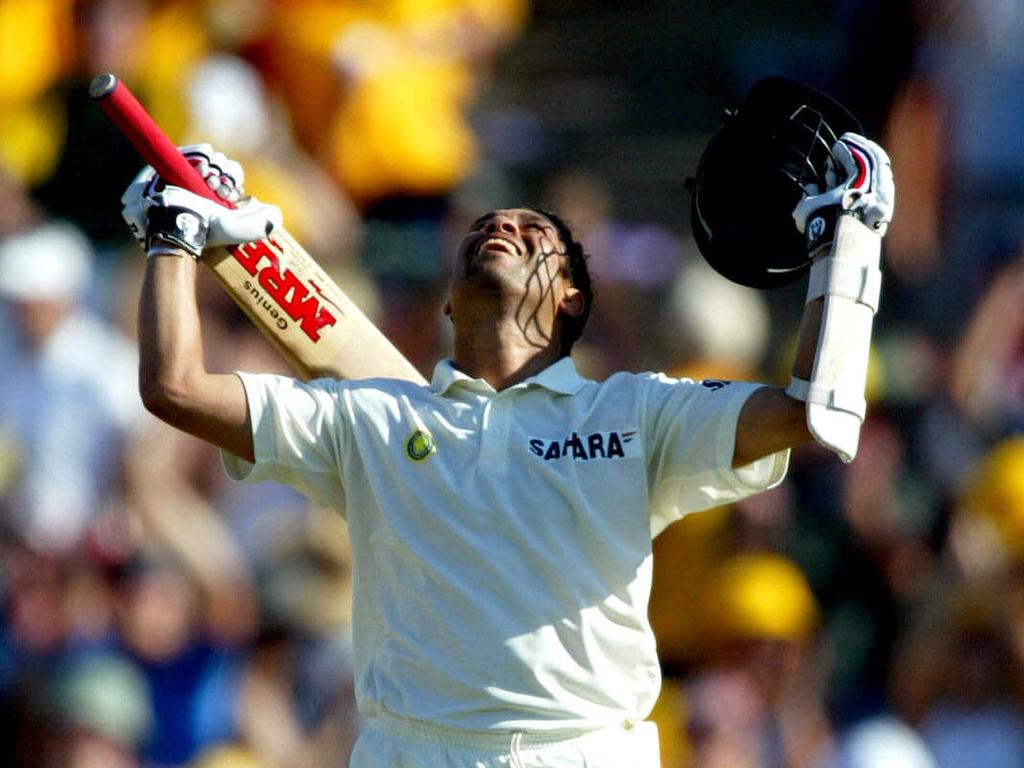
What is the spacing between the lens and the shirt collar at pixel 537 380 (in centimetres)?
361

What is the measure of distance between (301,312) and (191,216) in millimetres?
537

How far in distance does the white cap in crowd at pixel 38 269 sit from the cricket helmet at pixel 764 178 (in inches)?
131

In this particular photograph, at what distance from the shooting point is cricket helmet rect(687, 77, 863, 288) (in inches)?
145

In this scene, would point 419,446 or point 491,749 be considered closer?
point 491,749

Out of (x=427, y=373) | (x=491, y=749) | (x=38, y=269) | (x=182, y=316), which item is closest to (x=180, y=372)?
(x=182, y=316)

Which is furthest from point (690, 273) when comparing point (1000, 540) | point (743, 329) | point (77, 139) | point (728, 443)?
point (728, 443)

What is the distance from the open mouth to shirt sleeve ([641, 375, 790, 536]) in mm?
392

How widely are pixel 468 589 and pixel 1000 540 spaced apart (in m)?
3.09

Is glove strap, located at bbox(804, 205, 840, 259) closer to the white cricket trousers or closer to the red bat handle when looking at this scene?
the white cricket trousers

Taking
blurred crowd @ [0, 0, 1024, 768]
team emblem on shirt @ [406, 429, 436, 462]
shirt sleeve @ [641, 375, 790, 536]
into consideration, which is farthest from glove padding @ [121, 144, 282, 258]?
blurred crowd @ [0, 0, 1024, 768]

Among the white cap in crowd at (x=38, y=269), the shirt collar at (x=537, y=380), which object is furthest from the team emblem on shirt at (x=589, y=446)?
the white cap in crowd at (x=38, y=269)

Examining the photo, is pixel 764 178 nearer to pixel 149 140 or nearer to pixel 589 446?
pixel 589 446

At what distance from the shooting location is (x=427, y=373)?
20.6 feet

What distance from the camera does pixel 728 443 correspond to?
3.40 meters
